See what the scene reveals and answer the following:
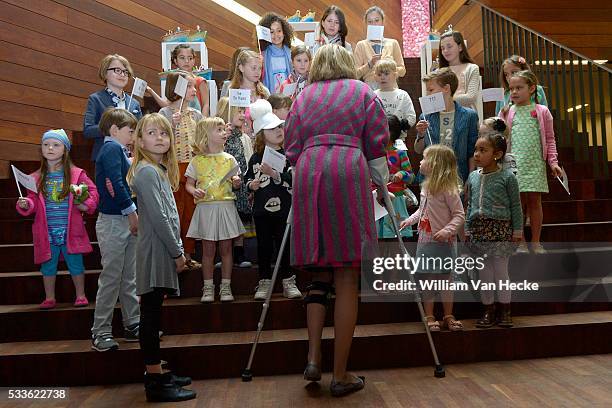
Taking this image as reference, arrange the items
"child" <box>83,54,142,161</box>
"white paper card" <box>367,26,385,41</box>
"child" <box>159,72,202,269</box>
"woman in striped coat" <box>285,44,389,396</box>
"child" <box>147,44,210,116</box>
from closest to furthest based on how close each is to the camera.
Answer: "woman in striped coat" <box>285,44,389,396</box> < "child" <box>159,72,202,269</box> < "child" <box>83,54,142,161</box> < "child" <box>147,44,210,116</box> < "white paper card" <box>367,26,385,41</box>

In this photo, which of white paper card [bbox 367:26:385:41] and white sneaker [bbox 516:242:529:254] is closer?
white sneaker [bbox 516:242:529:254]

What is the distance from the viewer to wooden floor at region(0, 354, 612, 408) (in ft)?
9.29

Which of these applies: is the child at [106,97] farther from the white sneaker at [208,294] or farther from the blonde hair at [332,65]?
the blonde hair at [332,65]

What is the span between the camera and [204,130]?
4.07 metres

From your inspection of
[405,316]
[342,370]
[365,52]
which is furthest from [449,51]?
[342,370]

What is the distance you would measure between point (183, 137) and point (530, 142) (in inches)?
90.5

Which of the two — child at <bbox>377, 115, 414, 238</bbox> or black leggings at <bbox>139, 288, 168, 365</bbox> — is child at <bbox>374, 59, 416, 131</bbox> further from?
black leggings at <bbox>139, 288, 168, 365</bbox>

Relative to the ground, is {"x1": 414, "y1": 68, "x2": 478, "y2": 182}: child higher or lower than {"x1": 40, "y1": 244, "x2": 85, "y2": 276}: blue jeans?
higher

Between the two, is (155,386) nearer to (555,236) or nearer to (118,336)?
(118,336)

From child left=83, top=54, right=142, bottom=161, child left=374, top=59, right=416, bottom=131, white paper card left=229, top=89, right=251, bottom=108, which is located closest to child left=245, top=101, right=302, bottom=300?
white paper card left=229, top=89, right=251, bottom=108

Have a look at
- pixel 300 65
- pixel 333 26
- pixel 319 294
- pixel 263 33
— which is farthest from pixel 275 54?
pixel 319 294

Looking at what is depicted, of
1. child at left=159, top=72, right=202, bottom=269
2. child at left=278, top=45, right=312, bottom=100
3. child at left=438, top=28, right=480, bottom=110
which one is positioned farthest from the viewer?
child at left=278, top=45, right=312, bottom=100

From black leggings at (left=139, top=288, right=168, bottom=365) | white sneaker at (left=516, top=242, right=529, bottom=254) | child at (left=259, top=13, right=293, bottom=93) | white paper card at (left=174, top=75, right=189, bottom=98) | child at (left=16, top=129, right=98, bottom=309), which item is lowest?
black leggings at (left=139, top=288, right=168, bottom=365)

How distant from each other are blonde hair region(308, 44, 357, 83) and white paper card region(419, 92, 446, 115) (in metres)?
0.96
